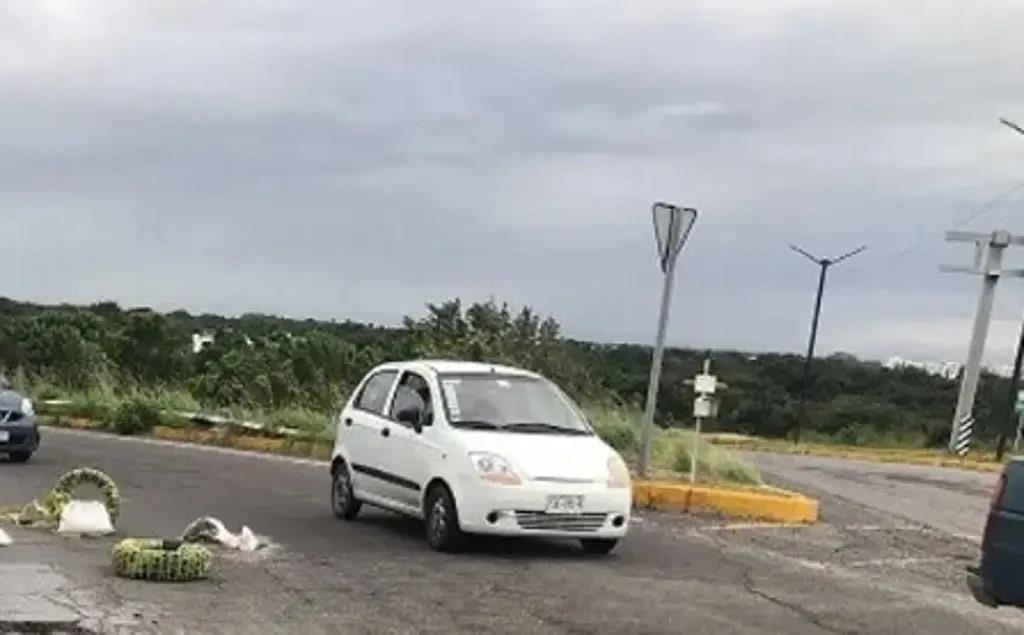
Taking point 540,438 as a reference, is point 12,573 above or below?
below

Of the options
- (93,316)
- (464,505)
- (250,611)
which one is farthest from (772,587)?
(93,316)

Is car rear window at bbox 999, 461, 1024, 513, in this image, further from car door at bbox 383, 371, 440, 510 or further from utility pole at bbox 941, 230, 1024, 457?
utility pole at bbox 941, 230, 1024, 457

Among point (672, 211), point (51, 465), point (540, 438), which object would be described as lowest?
point (51, 465)

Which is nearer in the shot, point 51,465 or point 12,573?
point 12,573

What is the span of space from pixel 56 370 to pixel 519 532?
2545 cm

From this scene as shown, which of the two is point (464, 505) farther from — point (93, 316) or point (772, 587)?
point (93, 316)

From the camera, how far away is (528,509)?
40.7 ft

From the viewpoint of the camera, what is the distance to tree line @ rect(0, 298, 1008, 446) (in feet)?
87.9

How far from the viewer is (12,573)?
10328 mm

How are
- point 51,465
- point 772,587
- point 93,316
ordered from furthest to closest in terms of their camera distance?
point 93,316 < point 51,465 < point 772,587

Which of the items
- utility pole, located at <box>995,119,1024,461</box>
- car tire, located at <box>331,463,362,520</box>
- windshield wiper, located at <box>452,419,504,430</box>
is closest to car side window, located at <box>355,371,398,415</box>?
car tire, located at <box>331,463,362,520</box>

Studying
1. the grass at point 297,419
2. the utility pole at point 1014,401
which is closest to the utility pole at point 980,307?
the utility pole at point 1014,401

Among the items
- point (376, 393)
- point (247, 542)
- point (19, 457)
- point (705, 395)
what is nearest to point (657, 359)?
point (705, 395)

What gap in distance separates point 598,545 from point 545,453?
930 millimetres
